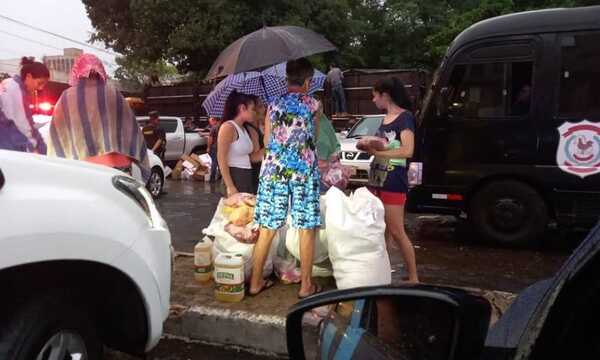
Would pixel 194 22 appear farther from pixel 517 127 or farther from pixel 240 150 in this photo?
pixel 240 150

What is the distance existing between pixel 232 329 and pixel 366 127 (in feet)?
26.8

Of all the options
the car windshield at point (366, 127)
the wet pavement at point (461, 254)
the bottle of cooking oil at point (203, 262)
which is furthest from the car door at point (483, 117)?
the car windshield at point (366, 127)

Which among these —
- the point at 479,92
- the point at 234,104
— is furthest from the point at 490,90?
the point at 234,104

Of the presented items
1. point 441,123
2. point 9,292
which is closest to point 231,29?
point 441,123

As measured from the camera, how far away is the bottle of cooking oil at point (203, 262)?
424 cm

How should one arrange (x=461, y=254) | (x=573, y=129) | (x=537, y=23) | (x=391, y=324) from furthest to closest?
(x=461, y=254) < (x=537, y=23) < (x=573, y=129) < (x=391, y=324)

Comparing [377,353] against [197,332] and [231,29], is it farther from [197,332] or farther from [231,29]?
[231,29]

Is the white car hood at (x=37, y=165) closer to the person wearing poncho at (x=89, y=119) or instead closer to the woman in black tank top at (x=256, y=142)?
the person wearing poncho at (x=89, y=119)

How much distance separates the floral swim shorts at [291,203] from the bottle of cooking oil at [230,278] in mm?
343

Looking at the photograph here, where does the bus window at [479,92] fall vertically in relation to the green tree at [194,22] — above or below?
below

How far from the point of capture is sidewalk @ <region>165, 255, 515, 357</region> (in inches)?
135

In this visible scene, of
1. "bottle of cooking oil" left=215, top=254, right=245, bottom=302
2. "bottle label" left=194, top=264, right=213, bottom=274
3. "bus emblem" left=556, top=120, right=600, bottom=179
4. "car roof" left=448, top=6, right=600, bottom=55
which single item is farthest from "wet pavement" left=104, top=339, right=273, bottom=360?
"car roof" left=448, top=6, right=600, bottom=55

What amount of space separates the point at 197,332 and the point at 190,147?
12.8 meters

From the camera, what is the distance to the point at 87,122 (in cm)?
371
